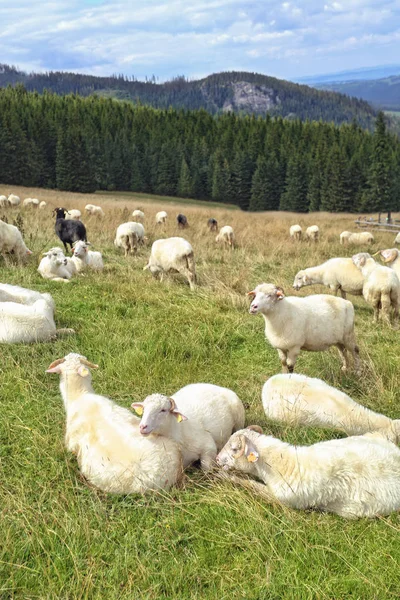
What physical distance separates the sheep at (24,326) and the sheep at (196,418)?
306 cm

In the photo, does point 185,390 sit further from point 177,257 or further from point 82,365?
point 177,257

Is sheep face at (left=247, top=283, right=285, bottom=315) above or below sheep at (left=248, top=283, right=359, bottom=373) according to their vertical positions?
above

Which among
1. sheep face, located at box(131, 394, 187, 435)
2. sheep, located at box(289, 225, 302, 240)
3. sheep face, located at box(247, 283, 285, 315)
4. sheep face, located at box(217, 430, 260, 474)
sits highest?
sheep face, located at box(247, 283, 285, 315)

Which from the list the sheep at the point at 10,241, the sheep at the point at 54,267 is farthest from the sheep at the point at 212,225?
the sheep at the point at 54,267

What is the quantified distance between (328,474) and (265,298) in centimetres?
318

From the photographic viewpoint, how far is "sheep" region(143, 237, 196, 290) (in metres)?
12.6

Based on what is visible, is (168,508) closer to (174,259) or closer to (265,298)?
(265,298)

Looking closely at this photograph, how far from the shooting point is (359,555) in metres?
3.71

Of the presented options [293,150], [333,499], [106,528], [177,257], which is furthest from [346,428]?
[293,150]

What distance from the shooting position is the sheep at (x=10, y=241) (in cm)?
1271

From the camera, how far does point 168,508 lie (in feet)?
14.0

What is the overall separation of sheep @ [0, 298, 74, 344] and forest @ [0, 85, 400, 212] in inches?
2365

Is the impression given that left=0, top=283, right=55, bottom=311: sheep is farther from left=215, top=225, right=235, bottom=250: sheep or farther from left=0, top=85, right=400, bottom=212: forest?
left=0, top=85, right=400, bottom=212: forest

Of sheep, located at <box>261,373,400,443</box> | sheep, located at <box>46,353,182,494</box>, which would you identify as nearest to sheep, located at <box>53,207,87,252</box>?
sheep, located at <box>261,373,400,443</box>
